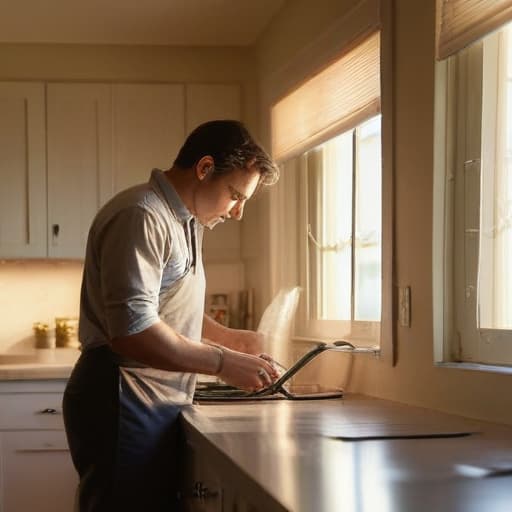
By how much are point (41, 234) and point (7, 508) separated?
1.11m

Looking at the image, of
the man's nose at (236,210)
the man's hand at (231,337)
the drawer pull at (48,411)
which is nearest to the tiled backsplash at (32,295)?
the drawer pull at (48,411)

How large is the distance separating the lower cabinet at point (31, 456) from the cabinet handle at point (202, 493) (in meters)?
1.61

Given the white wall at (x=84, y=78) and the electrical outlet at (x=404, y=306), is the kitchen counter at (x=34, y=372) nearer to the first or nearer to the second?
the white wall at (x=84, y=78)

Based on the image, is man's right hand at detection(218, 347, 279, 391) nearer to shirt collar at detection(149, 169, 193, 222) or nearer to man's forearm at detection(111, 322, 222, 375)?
man's forearm at detection(111, 322, 222, 375)

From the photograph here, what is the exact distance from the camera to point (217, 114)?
13.4ft

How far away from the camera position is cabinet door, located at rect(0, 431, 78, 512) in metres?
3.53

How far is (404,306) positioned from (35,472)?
1794 mm

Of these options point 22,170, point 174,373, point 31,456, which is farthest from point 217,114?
point 174,373

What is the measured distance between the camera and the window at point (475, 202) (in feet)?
6.63

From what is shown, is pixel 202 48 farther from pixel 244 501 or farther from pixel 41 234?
pixel 244 501

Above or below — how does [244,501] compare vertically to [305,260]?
below

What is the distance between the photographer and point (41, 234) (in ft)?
13.1

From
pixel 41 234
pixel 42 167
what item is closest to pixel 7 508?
pixel 41 234

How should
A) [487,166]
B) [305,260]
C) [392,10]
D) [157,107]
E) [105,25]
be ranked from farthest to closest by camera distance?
[157,107] < [105,25] < [305,260] < [392,10] < [487,166]
